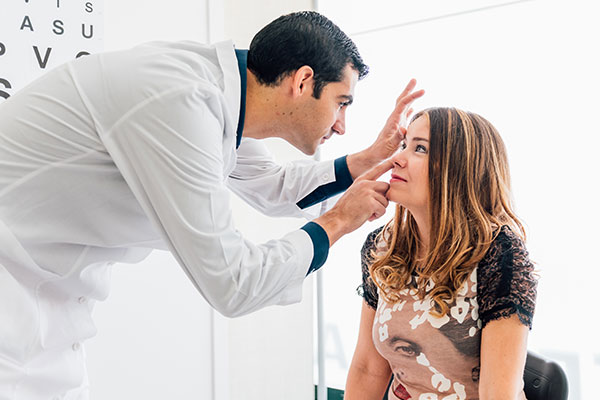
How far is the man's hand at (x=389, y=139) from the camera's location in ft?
5.34

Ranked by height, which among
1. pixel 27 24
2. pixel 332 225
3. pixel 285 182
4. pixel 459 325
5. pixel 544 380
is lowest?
pixel 544 380

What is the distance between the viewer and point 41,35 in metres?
1.86

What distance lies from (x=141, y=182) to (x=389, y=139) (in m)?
0.85

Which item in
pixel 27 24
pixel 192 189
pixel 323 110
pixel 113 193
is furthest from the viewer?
pixel 27 24

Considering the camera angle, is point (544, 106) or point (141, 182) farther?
point (544, 106)

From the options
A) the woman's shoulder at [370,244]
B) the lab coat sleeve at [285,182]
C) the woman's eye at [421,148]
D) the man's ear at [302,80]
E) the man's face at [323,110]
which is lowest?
the woman's shoulder at [370,244]

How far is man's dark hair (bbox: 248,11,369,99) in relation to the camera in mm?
1269

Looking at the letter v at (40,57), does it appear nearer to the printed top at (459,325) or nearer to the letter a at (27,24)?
the letter a at (27,24)

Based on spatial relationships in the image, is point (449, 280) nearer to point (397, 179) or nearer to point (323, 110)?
point (397, 179)

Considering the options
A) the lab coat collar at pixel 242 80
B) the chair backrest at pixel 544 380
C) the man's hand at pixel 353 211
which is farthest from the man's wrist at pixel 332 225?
the chair backrest at pixel 544 380

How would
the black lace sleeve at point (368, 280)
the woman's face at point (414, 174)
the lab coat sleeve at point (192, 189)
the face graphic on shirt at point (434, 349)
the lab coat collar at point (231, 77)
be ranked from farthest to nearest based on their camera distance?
Answer: the black lace sleeve at point (368, 280)
the woman's face at point (414, 174)
the face graphic on shirt at point (434, 349)
the lab coat collar at point (231, 77)
the lab coat sleeve at point (192, 189)

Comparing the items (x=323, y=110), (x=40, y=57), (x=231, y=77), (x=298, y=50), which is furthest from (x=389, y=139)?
(x=40, y=57)

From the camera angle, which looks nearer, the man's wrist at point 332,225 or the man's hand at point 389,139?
the man's wrist at point 332,225

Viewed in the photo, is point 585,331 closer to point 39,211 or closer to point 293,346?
point 293,346
